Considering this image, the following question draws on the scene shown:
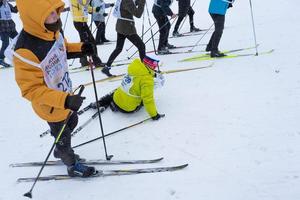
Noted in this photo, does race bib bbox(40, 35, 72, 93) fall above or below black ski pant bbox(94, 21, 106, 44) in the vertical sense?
above

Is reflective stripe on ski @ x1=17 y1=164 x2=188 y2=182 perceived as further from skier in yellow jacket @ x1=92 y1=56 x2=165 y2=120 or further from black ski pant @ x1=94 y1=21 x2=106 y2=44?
black ski pant @ x1=94 y1=21 x2=106 y2=44

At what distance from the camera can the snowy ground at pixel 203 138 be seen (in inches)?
128

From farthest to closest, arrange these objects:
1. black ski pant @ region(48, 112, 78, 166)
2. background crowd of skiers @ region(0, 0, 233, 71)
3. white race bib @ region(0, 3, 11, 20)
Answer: white race bib @ region(0, 3, 11, 20), background crowd of skiers @ region(0, 0, 233, 71), black ski pant @ region(48, 112, 78, 166)

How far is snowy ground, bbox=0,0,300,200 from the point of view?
324 centimetres

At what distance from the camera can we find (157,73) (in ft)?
16.0

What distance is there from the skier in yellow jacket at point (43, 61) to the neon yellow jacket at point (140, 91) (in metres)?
1.34

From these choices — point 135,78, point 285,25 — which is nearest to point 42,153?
point 135,78

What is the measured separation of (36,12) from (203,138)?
2223 millimetres

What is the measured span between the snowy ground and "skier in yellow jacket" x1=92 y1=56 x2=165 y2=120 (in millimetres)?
165

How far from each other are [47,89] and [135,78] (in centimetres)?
180

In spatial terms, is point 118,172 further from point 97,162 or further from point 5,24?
point 5,24

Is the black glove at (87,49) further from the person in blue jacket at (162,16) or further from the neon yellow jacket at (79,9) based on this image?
the person in blue jacket at (162,16)

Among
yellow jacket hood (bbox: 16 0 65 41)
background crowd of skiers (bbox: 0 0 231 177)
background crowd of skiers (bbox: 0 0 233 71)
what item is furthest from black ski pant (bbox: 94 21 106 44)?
yellow jacket hood (bbox: 16 0 65 41)

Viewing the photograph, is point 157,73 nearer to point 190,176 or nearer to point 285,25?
point 190,176
